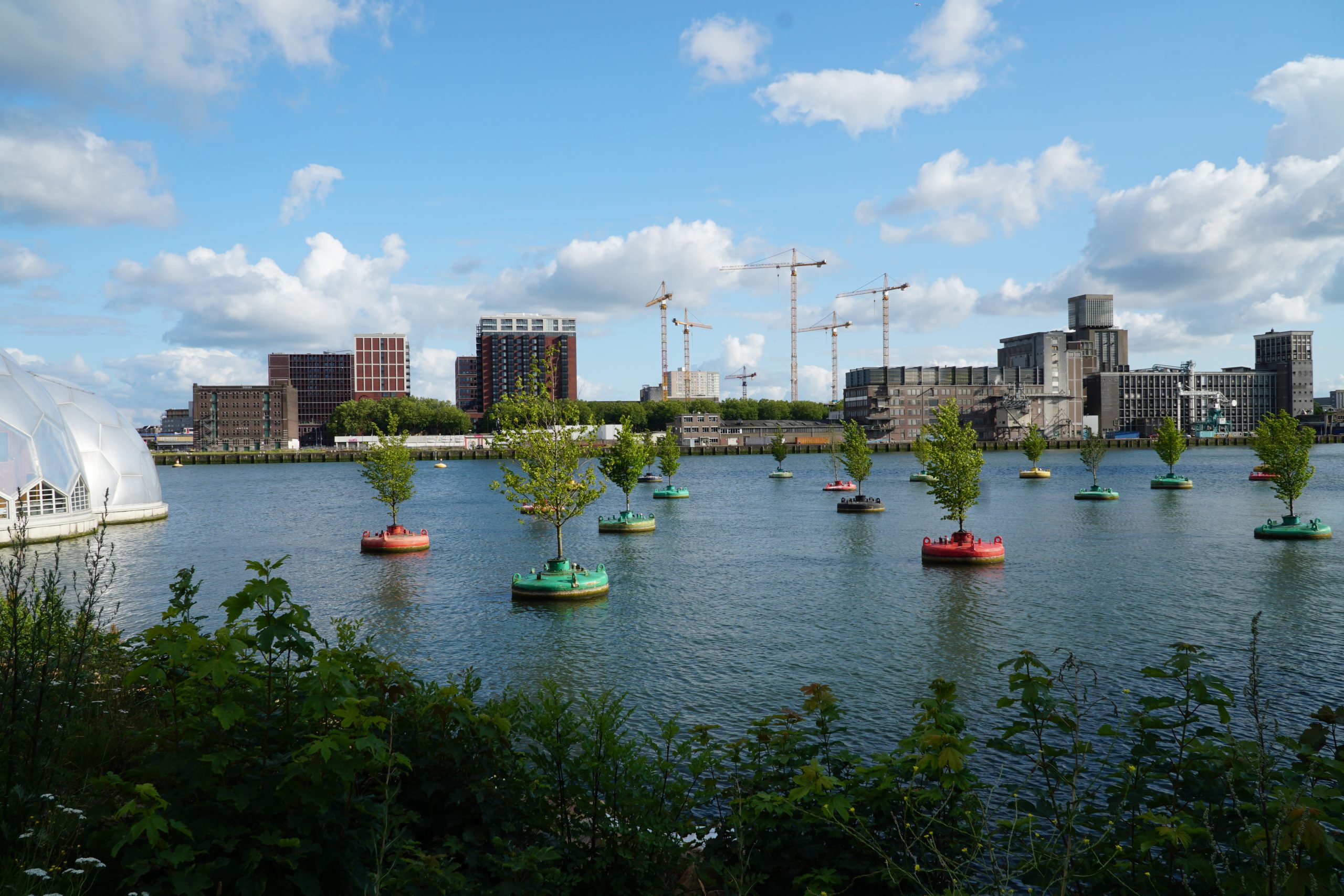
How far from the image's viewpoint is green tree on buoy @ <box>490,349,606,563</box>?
1372 inches

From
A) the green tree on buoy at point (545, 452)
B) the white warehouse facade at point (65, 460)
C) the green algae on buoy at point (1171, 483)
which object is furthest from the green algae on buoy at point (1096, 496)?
the white warehouse facade at point (65, 460)

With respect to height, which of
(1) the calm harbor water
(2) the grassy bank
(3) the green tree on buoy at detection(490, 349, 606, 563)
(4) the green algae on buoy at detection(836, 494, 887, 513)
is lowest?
(1) the calm harbor water

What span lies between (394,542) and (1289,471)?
183 ft

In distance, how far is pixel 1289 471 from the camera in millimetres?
51656

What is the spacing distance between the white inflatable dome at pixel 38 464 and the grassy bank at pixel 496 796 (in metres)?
54.8

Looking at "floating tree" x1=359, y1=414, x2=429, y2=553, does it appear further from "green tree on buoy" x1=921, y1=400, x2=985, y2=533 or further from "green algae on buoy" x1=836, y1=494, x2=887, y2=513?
"green algae on buoy" x1=836, y1=494, x2=887, y2=513

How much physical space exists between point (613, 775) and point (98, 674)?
32.6ft

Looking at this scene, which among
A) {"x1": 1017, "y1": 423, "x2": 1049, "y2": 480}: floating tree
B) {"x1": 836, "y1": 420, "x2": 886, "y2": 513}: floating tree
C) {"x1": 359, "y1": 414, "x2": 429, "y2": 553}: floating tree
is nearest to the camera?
{"x1": 359, "y1": 414, "x2": 429, "y2": 553}: floating tree

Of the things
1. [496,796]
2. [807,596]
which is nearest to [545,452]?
[807,596]

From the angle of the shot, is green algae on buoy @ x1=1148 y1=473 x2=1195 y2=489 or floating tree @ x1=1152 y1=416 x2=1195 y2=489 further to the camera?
floating tree @ x1=1152 y1=416 x2=1195 y2=489

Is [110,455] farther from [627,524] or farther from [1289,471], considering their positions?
[1289,471]

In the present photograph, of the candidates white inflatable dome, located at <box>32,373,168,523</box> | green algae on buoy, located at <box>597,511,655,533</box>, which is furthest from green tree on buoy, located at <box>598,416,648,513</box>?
white inflatable dome, located at <box>32,373,168,523</box>

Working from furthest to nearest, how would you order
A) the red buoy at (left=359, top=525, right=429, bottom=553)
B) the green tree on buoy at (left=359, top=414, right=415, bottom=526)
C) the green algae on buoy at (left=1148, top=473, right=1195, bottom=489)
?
the green algae on buoy at (left=1148, top=473, right=1195, bottom=489), the green tree on buoy at (left=359, top=414, right=415, bottom=526), the red buoy at (left=359, top=525, right=429, bottom=553)

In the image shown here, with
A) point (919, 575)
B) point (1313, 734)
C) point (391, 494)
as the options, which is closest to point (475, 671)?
point (1313, 734)
